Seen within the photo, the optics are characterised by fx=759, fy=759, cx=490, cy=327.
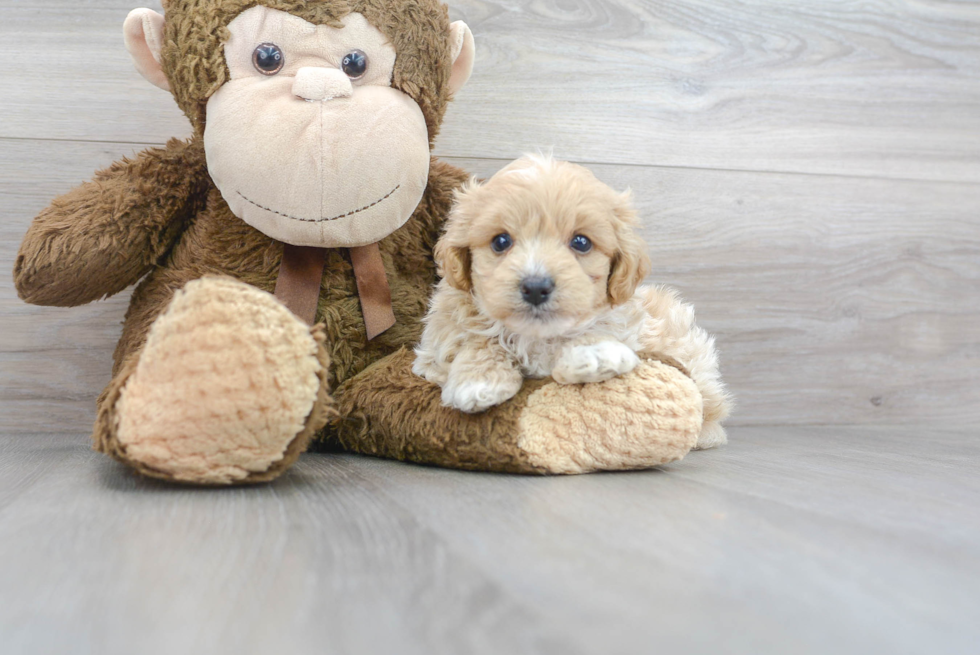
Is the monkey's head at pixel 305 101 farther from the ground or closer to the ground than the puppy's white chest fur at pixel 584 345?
farther from the ground

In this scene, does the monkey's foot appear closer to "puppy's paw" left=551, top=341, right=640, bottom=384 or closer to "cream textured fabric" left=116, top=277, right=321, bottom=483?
"cream textured fabric" left=116, top=277, right=321, bottom=483

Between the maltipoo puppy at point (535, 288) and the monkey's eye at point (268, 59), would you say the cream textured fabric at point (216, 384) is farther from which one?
the monkey's eye at point (268, 59)

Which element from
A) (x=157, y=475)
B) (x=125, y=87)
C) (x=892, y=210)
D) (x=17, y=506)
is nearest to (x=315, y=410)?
(x=157, y=475)

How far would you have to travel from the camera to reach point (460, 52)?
3.43 ft

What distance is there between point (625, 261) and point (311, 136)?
385 mm

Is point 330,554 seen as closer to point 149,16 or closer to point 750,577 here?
point 750,577

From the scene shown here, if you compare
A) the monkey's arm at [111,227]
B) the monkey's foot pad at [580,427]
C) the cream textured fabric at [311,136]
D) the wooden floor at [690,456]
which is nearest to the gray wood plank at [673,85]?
the wooden floor at [690,456]

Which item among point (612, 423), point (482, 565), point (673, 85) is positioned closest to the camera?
point (482, 565)

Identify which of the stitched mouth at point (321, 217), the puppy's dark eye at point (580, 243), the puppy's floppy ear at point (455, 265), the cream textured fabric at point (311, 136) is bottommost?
the puppy's floppy ear at point (455, 265)

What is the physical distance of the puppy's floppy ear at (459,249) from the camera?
87cm

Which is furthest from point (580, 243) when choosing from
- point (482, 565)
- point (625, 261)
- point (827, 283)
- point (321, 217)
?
point (827, 283)

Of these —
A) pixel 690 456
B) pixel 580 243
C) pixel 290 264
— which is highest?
pixel 580 243

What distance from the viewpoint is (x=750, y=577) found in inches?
20.8

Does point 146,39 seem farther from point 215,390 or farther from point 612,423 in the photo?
point 612,423
